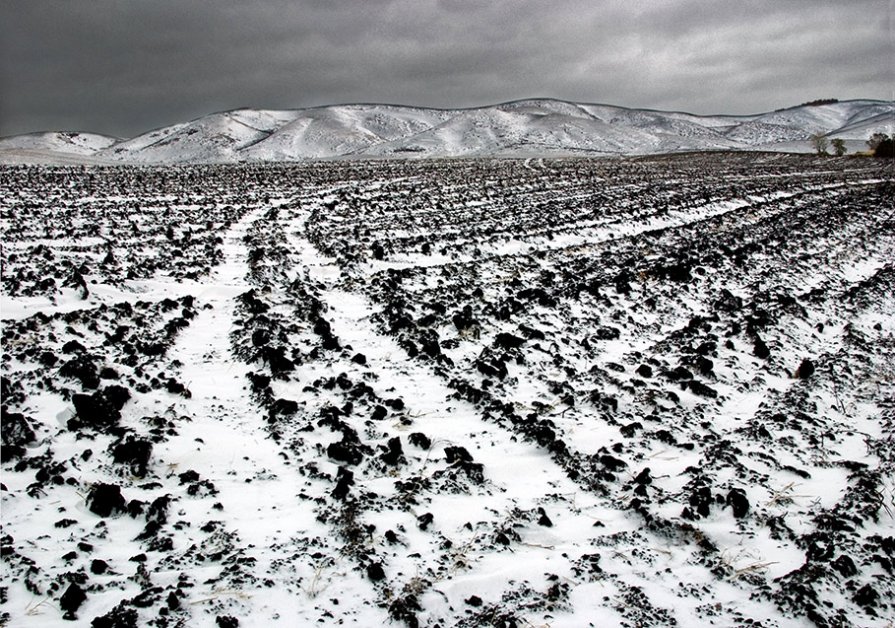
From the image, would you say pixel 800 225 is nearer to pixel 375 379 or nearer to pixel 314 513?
pixel 375 379

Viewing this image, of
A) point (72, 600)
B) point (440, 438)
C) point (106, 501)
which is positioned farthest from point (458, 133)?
point (72, 600)

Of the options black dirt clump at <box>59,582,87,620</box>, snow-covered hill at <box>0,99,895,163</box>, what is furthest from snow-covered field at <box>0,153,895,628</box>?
snow-covered hill at <box>0,99,895,163</box>

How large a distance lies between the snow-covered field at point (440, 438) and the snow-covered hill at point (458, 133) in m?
78.6

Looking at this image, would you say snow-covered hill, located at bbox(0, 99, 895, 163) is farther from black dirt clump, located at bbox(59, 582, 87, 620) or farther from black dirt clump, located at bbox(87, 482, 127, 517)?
black dirt clump, located at bbox(59, 582, 87, 620)

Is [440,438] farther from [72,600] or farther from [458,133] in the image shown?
[458,133]

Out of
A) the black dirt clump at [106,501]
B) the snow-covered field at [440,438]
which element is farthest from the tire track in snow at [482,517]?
Answer: the black dirt clump at [106,501]

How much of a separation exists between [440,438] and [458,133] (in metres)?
117

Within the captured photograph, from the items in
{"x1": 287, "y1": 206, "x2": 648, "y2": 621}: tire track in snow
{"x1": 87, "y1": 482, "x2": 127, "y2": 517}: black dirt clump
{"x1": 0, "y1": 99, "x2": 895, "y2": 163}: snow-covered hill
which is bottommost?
{"x1": 287, "y1": 206, "x2": 648, "y2": 621}: tire track in snow

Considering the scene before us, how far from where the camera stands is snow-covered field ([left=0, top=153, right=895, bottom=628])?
3.08m

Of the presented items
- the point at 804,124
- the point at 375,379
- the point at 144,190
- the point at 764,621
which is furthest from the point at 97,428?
the point at 804,124

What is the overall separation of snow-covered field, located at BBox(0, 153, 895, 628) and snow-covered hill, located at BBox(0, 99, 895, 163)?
78577 millimetres

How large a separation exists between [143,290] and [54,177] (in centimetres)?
1776

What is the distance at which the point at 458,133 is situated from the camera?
379ft

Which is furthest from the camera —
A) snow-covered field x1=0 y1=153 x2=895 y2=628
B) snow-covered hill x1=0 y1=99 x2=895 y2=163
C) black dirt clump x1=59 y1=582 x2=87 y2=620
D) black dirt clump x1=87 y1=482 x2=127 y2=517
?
snow-covered hill x1=0 y1=99 x2=895 y2=163
